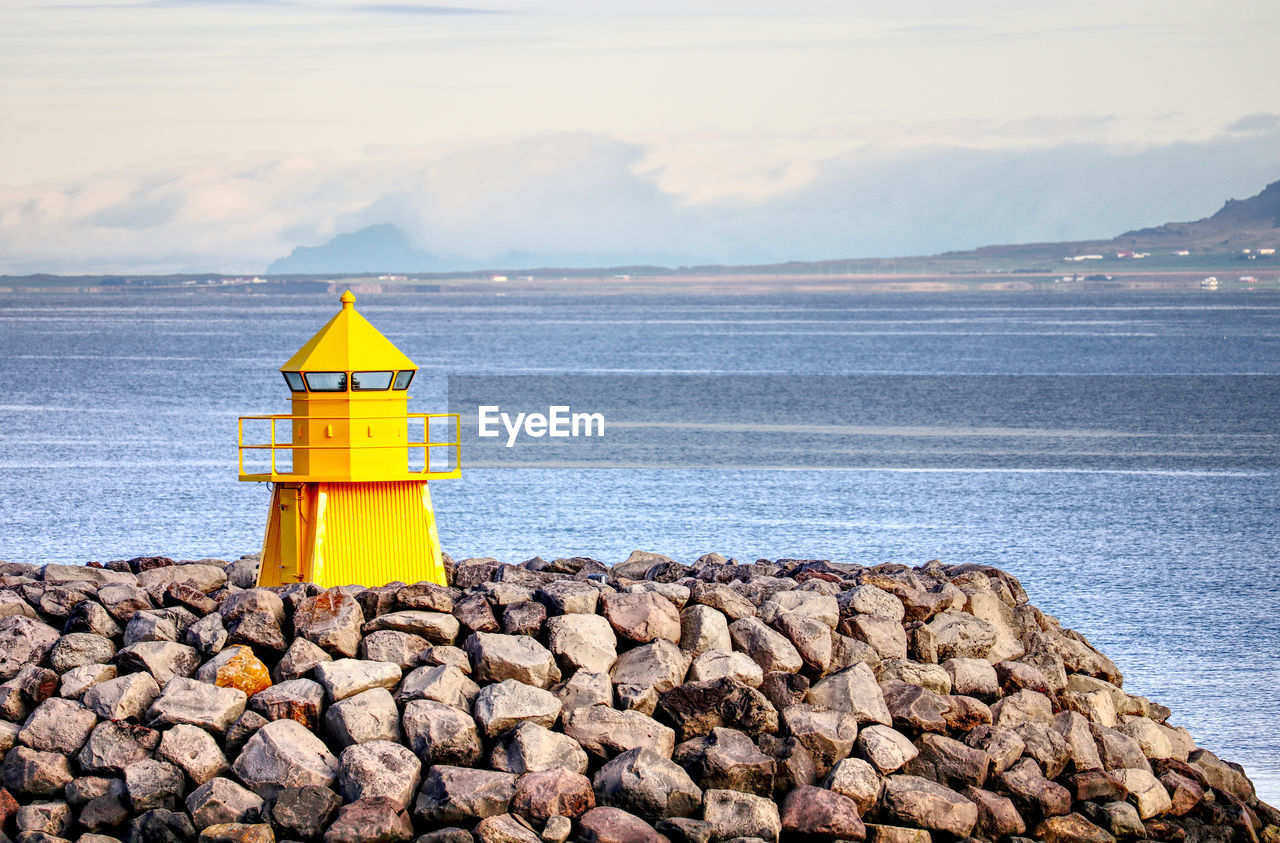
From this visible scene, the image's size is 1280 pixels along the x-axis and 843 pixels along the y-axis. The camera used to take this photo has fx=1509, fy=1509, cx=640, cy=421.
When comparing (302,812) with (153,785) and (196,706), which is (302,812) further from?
(196,706)

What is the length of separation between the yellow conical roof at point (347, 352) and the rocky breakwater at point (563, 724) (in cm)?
165

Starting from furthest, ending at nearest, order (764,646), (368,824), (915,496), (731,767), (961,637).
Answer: (915,496) → (961,637) → (764,646) → (731,767) → (368,824)

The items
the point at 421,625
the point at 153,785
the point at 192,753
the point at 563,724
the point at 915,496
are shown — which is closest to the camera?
the point at 153,785

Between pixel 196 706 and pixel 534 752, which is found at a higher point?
pixel 196 706

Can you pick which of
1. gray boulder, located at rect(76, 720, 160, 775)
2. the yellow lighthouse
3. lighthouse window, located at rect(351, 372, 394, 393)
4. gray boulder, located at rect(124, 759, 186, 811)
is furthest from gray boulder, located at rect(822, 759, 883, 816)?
lighthouse window, located at rect(351, 372, 394, 393)

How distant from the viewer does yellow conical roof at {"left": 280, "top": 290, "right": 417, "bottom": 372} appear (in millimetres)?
Answer: 10227

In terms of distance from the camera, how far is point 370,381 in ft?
34.0

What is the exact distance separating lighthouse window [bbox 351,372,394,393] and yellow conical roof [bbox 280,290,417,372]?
0.05 metres

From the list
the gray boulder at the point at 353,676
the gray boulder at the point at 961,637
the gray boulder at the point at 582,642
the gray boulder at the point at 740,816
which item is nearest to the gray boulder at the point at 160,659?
the gray boulder at the point at 353,676

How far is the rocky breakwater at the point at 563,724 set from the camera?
802 centimetres

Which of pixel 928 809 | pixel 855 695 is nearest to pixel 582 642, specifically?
pixel 855 695

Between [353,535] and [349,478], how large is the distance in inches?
16.9

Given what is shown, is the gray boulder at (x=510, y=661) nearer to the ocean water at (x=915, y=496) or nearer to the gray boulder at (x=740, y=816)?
the gray boulder at (x=740, y=816)

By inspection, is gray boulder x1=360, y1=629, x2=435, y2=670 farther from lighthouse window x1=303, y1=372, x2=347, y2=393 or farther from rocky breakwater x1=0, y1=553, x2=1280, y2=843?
lighthouse window x1=303, y1=372, x2=347, y2=393
